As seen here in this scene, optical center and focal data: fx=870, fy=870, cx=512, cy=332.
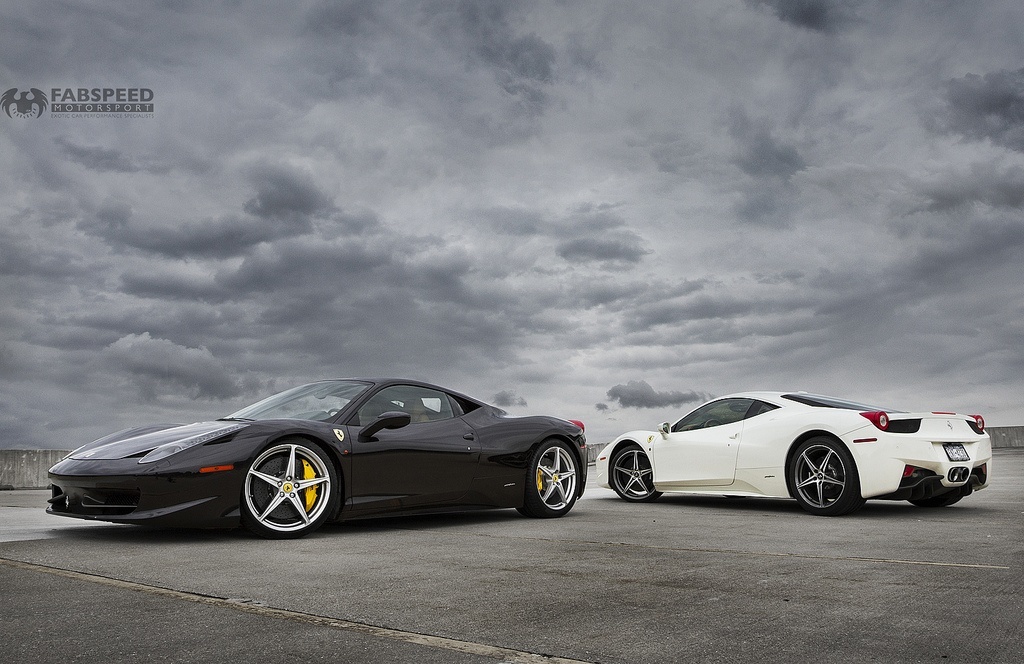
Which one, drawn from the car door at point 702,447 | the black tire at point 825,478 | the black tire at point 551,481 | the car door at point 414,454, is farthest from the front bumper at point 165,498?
the black tire at point 825,478

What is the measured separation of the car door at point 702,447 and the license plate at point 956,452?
196 centimetres

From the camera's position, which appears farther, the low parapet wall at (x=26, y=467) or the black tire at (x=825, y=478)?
the low parapet wall at (x=26, y=467)

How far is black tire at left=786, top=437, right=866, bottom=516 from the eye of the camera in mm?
8250

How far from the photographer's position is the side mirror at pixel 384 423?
22.2 feet

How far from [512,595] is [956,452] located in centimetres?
618

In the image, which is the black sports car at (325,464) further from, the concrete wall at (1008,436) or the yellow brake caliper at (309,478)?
the concrete wall at (1008,436)

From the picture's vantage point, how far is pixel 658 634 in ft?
10.8

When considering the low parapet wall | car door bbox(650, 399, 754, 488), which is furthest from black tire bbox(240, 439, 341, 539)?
the low parapet wall

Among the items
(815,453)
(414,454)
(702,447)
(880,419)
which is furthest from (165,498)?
(880,419)

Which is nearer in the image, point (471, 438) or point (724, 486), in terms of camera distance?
point (471, 438)

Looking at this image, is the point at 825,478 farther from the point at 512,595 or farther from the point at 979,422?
the point at 512,595

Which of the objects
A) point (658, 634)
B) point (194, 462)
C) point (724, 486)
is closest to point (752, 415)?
point (724, 486)

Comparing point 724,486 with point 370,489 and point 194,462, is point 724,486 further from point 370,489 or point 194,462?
point 194,462

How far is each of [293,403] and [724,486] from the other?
476 cm
